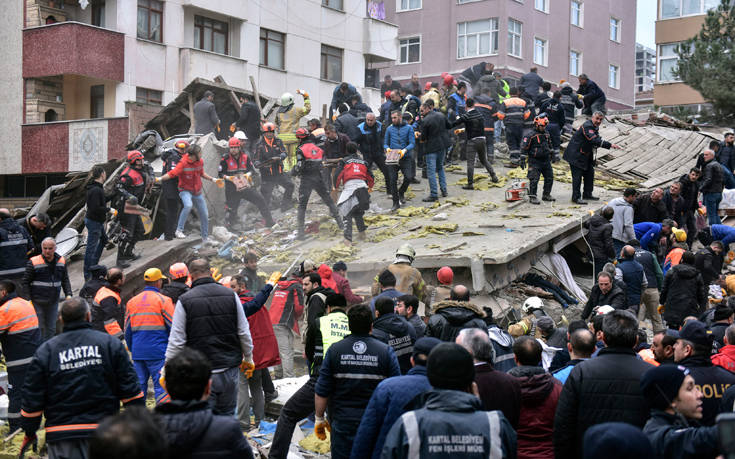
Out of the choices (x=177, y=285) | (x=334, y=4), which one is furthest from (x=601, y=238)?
→ (x=334, y=4)

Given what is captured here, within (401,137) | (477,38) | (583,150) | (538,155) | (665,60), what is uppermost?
(477,38)

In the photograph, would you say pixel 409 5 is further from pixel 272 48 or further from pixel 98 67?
pixel 98 67

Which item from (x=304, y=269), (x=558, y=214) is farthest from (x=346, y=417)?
(x=558, y=214)

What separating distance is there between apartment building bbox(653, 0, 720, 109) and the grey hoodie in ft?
91.2

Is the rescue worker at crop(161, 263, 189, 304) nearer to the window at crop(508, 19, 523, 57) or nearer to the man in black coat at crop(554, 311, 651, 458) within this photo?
the man in black coat at crop(554, 311, 651, 458)

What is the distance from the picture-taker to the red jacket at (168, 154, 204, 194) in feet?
46.9

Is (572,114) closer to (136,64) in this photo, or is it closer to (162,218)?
(162,218)

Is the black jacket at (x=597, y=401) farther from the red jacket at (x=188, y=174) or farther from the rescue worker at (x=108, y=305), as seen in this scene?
the red jacket at (x=188, y=174)

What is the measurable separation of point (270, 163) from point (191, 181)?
2.35 meters

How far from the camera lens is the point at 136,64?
2497cm

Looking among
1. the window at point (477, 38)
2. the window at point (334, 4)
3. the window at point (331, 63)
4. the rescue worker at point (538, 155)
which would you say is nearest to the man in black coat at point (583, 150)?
the rescue worker at point (538, 155)

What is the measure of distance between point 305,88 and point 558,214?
18.0 metres

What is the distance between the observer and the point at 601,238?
12.8 m

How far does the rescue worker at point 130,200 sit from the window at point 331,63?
721 inches
